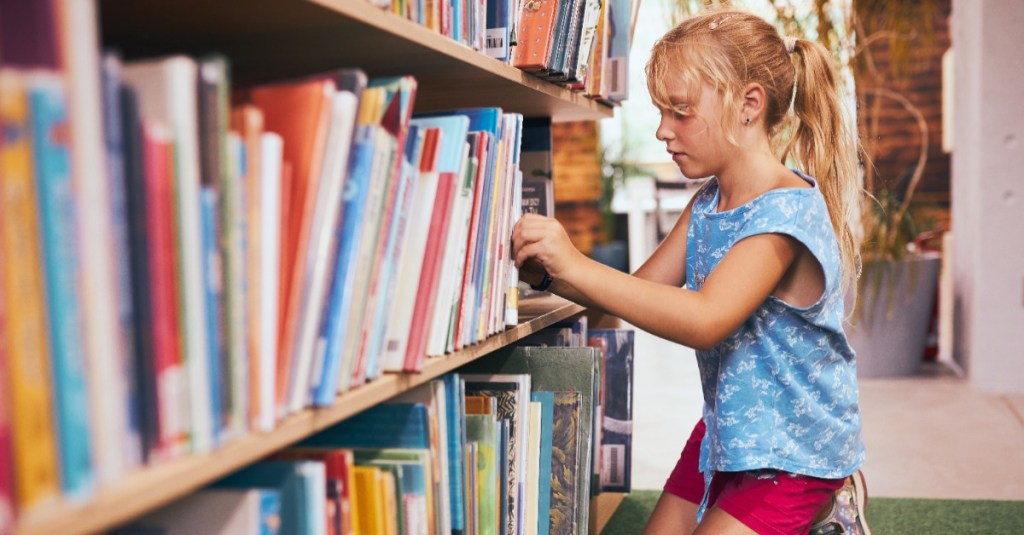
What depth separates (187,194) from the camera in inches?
22.9

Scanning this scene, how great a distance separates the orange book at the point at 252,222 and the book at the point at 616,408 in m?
1.28

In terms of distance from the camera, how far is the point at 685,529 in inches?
60.5

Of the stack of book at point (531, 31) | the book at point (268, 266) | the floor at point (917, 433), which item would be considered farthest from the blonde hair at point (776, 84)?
the floor at point (917, 433)

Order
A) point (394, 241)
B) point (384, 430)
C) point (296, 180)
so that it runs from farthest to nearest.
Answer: point (384, 430), point (394, 241), point (296, 180)

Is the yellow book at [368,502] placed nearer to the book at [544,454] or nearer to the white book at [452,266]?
the white book at [452,266]

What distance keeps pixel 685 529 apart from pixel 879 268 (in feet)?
8.01

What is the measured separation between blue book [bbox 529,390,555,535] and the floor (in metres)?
1.11

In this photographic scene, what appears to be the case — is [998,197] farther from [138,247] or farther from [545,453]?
[138,247]

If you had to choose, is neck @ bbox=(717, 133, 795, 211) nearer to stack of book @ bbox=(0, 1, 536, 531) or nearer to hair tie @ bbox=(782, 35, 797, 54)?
hair tie @ bbox=(782, 35, 797, 54)

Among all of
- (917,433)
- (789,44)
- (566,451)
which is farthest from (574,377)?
(917,433)

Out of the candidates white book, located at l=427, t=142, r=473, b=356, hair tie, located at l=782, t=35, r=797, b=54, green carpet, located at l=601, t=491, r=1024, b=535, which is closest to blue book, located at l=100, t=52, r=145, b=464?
white book, located at l=427, t=142, r=473, b=356

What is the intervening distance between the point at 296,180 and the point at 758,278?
71 cm

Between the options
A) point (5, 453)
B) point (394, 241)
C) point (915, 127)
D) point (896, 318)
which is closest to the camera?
point (5, 453)

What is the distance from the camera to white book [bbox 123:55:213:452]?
0.57m
